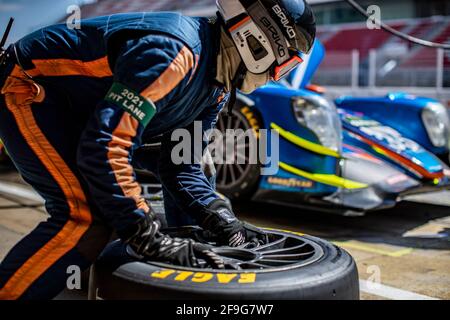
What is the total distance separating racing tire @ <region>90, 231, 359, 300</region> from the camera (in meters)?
1.73

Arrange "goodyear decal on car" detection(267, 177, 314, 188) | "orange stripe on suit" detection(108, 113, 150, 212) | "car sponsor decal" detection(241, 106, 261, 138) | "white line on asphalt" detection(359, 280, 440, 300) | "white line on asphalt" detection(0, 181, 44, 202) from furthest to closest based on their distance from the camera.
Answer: "white line on asphalt" detection(0, 181, 44, 202) → "car sponsor decal" detection(241, 106, 261, 138) → "goodyear decal on car" detection(267, 177, 314, 188) → "white line on asphalt" detection(359, 280, 440, 300) → "orange stripe on suit" detection(108, 113, 150, 212)

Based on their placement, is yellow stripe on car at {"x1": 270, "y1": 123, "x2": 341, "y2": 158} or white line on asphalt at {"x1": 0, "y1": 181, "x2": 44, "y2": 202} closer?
yellow stripe on car at {"x1": 270, "y1": 123, "x2": 341, "y2": 158}

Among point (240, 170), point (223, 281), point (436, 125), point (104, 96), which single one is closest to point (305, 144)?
point (240, 170)

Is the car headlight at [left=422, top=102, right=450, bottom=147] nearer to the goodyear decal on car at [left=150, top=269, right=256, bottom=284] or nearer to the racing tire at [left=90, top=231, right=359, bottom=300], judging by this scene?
the racing tire at [left=90, top=231, right=359, bottom=300]

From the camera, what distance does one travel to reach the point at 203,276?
180 centimetres

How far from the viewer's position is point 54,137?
1.97 metres

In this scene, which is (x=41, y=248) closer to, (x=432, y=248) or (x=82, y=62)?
(x=82, y=62)

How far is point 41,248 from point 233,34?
0.95m

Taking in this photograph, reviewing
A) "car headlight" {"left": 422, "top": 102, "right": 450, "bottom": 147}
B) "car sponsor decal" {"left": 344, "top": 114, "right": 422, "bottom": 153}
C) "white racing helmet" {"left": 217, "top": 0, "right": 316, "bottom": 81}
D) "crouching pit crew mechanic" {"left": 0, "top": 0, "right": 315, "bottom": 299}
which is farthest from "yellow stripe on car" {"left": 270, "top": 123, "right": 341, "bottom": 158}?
"white racing helmet" {"left": 217, "top": 0, "right": 316, "bottom": 81}

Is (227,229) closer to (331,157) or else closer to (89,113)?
(89,113)

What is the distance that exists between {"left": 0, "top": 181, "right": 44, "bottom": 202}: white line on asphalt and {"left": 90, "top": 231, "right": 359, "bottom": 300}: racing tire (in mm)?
3575

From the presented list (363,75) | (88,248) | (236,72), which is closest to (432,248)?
(236,72)

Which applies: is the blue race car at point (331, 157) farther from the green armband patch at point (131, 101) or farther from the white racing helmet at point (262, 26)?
the green armband patch at point (131, 101)

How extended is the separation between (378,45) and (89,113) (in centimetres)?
1830
